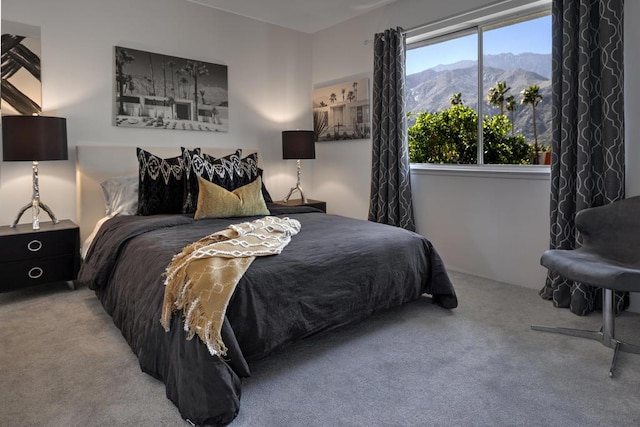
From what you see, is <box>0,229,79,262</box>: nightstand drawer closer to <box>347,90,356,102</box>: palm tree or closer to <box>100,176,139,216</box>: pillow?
<box>100,176,139,216</box>: pillow

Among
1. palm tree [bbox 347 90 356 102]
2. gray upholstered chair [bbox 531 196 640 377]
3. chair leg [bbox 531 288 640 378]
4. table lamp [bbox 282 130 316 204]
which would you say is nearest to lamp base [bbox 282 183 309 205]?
table lamp [bbox 282 130 316 204]

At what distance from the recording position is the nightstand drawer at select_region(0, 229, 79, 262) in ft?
9.64

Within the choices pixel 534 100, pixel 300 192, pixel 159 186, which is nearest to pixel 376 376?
pixel 159 186

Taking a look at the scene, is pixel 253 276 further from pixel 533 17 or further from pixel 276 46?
pixel 276 46

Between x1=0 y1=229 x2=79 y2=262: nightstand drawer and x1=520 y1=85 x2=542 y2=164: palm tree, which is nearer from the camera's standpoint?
x1=0 y1=229 x2=79 y2=262: nightstand drawer

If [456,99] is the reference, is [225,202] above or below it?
below

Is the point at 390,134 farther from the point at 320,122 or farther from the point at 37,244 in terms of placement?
the point at 37,244

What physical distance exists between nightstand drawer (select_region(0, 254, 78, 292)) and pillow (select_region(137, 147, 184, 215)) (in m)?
0.65

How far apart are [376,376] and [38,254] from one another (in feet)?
8.47

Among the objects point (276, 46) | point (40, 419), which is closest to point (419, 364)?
point (40, 419)

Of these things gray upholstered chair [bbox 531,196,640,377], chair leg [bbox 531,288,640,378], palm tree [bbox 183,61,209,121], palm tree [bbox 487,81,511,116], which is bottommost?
chair leg [bbox 531,288,640,378]

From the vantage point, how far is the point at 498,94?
363 cm

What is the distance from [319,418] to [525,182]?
2523mm

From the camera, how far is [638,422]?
5.51 feet
